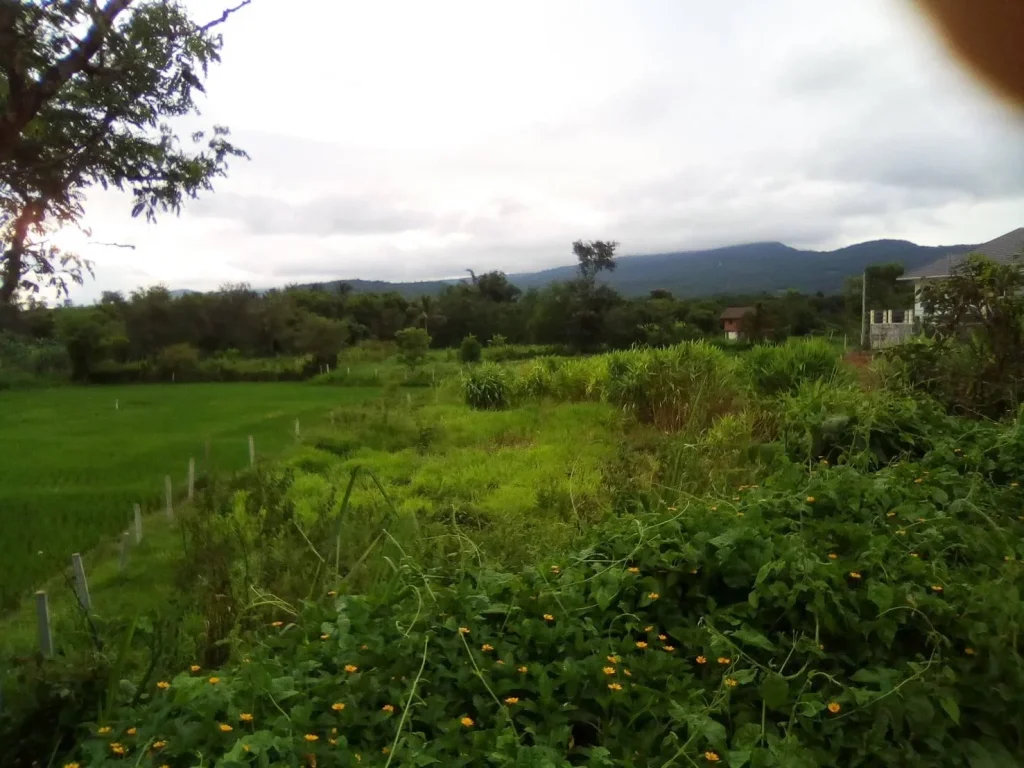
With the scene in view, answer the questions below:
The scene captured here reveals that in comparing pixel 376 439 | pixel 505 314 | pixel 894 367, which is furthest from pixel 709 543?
pixel 505 314

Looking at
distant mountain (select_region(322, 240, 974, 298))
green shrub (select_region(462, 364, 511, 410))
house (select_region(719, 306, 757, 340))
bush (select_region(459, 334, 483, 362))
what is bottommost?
green shrub (select_region(462, 364, 511, 410))

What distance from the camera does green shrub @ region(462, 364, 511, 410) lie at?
1092 cm

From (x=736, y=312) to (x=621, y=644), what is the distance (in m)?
9.15

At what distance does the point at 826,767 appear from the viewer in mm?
1567

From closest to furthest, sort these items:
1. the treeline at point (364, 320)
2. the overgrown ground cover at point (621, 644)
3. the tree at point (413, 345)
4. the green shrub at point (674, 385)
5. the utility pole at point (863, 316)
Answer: the overgrown ground cover at point (621, 644) < the green shrub at point (674, 385) < the utility pole at point (863, 316) < the treeline at point (364, 320) < the tree at point (413, 345)

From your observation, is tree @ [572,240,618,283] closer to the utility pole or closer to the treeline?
the treeline

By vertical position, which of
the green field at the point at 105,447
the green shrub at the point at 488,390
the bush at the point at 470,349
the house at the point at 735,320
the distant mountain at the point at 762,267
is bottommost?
the green field at the point at 105,447

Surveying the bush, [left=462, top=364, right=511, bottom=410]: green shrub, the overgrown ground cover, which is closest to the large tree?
the overgrown ground cover

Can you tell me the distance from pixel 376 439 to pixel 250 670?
7.15 meters

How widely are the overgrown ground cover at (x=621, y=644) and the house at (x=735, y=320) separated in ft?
A: 21.6

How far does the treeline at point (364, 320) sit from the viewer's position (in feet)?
34.8

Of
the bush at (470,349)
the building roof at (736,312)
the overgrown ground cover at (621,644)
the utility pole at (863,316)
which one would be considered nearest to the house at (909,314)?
the utility pole at (863,316)

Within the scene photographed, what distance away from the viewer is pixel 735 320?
409 inches

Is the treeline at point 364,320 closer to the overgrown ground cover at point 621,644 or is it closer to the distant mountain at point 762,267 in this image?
the distant mountain at point 762,267
